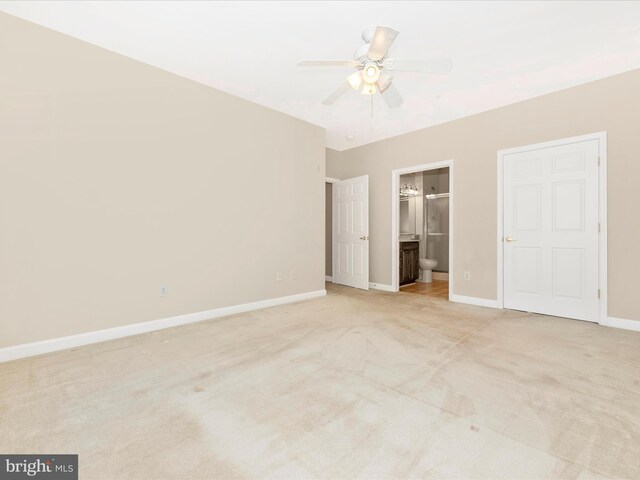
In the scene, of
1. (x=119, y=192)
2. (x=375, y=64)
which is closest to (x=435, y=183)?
(x=375, y=64)

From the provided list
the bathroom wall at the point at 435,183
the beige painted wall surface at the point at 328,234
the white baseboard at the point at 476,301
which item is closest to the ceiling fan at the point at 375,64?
the white baseboard at the point at 476,301

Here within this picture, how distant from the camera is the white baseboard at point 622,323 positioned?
3.15 m

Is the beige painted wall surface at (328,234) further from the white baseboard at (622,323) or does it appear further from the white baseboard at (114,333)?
the white baseboard at (622,323)

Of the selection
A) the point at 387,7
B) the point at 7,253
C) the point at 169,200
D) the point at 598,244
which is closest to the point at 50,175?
the point at 7,253

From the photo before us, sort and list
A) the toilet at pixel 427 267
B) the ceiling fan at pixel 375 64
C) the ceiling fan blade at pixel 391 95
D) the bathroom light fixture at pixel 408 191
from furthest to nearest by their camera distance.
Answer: the bathroom light fixture at pixel 408 191, the toilet at pixel 427 267, the ceiling fan blade at pixel 391 95, the ceiling fan at pixel 375 64

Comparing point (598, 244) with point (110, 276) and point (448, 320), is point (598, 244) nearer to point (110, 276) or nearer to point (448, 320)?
point (448, 320)

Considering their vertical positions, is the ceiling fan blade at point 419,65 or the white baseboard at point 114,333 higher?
the ceiling fan blade at point 419,65

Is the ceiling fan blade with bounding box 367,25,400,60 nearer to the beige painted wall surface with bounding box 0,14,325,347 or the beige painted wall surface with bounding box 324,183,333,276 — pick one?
the beige painted wall surface with bounding box 0,14,325,347

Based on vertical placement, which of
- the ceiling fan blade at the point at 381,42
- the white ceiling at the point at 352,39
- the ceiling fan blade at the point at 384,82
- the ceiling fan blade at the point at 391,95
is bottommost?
the ceiling fan blade at the point at 391,95

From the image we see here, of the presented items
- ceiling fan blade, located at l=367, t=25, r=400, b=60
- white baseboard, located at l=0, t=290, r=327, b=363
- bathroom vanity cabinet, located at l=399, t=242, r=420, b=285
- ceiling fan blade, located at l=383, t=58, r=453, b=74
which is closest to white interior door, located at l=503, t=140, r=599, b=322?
bathroom vanity cabinet, located at l=399, t=242, r=420, b=285

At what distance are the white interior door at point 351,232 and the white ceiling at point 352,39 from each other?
6.64 ft

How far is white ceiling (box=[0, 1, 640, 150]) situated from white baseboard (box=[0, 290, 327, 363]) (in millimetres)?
2774

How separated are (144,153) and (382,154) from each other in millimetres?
3902

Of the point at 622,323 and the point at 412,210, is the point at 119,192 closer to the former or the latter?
the point at 622,323
